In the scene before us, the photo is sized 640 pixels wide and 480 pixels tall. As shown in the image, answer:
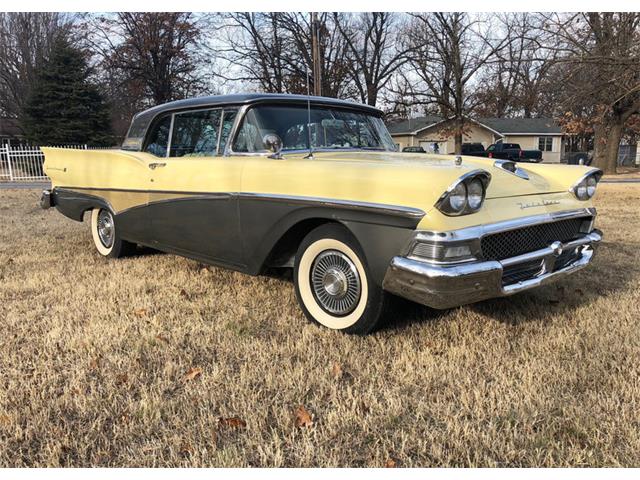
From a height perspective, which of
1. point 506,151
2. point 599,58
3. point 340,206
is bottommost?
point 340,206

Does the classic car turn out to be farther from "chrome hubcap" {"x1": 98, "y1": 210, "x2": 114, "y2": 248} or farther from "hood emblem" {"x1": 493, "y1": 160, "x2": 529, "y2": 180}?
"chrome hubcap" {"x1": 98, "y1": 210, "x2": 114, "y2": 248}

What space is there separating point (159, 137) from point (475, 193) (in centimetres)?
321

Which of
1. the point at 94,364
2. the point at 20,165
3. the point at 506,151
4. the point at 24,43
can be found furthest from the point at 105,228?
the point at 24,43

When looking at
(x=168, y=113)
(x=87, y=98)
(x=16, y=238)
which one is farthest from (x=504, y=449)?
(x=87, y=98)

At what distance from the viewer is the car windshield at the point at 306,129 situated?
12.8 feet

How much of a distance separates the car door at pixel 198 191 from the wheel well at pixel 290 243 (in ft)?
0.95

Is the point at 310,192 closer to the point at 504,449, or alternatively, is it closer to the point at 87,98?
the point at 504,449

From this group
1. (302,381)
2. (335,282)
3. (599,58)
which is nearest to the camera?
(302,381)

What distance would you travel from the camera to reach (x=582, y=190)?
3.79m

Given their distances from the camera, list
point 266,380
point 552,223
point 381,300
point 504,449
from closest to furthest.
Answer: point 504,449 < point 266,380 < point 381,300 < point 552,223

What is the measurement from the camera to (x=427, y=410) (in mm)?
2389

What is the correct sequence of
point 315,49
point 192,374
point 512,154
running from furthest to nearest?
point 512,154
point 315,49
point 192,374

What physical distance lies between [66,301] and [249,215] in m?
1.65

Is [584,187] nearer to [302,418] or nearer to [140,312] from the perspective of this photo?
[302,418]
